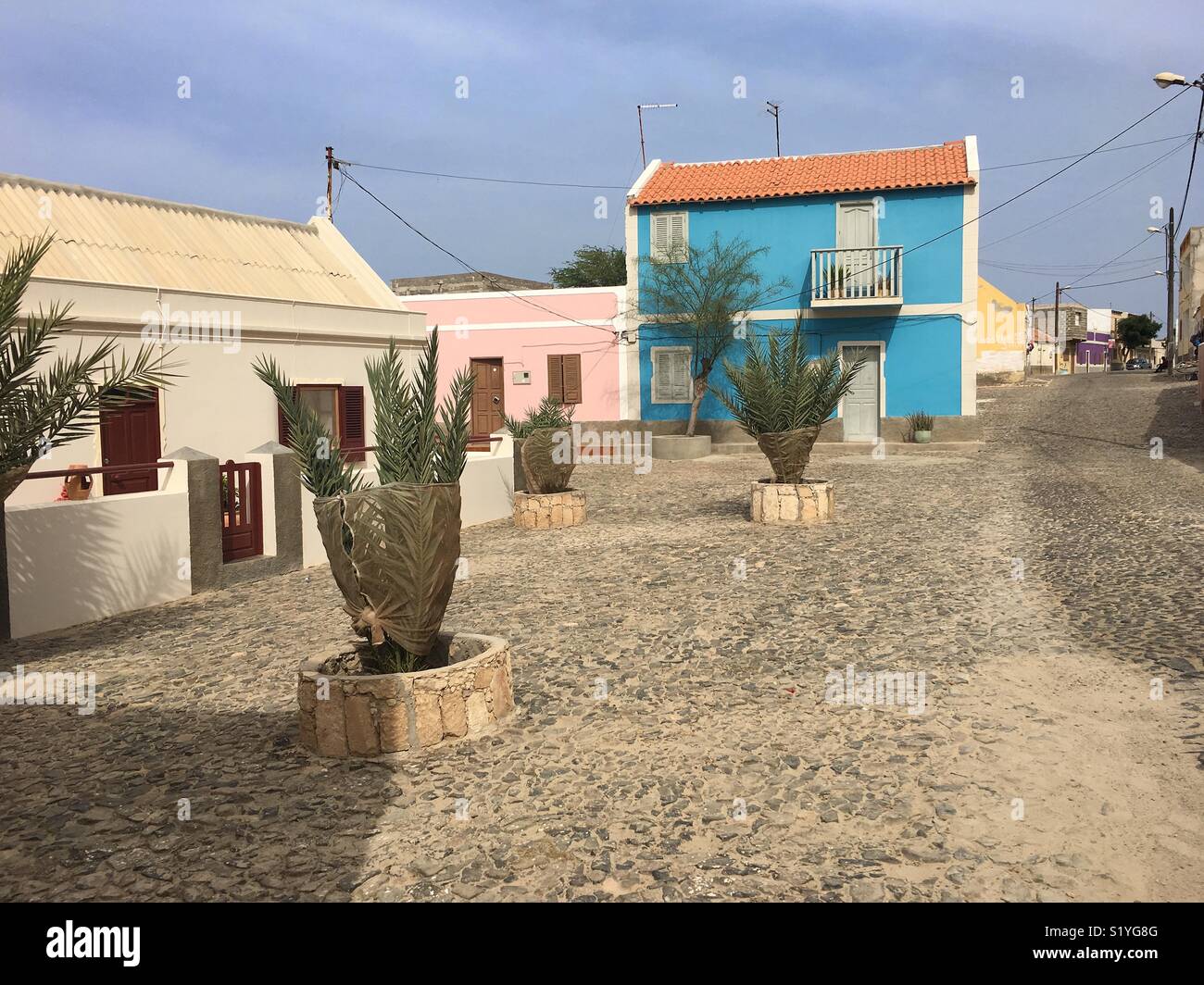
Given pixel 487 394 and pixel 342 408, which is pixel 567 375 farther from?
pixel 342 408

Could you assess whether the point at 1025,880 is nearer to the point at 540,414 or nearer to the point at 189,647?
the point at 189,647

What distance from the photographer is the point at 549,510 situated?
1345 cm

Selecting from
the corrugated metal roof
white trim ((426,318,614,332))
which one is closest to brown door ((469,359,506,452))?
white trim ((426,318,614,332))

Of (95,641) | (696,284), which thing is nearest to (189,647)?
(95,641)

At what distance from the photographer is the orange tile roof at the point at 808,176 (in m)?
23.1

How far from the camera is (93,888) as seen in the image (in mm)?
3783

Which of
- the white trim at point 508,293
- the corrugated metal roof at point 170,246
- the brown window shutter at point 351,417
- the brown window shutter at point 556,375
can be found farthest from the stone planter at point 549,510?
the white trim at point 508,293

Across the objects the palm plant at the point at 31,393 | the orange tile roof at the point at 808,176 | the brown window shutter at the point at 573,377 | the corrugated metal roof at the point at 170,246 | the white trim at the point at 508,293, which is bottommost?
the palm plant at the point at 31,393

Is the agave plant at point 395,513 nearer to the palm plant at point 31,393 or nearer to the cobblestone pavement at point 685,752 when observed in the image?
the cobblestone pavement at point 685,752

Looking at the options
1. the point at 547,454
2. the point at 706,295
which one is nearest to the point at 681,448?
the point at 706,295

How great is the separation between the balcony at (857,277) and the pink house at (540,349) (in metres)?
4.86

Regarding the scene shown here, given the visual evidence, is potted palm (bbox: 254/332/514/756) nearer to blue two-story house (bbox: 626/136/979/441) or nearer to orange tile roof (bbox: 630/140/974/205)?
blue two-story house (bbox: 626/136/979/441)

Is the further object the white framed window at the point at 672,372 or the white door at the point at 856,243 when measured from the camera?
the white framed window at the point at 672,372

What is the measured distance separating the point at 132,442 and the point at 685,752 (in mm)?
10285
